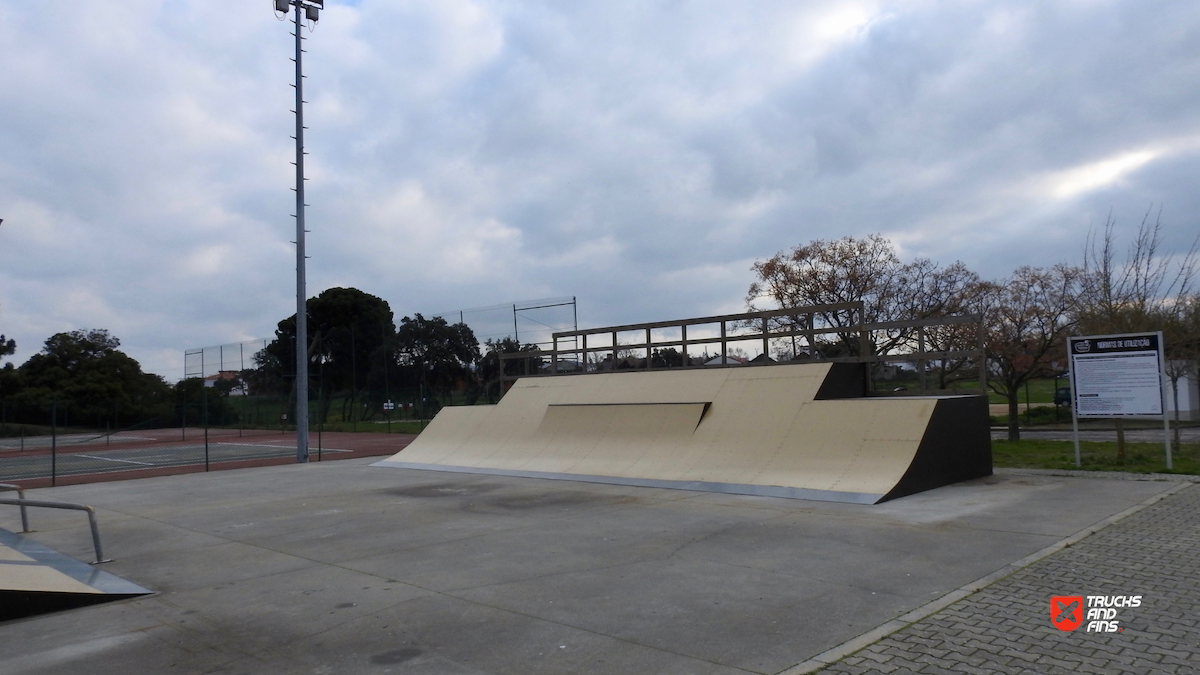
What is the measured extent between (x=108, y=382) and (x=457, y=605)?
55.8 metres

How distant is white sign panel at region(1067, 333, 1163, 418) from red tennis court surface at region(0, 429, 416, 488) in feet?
51.8

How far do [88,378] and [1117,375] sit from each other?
187 feet

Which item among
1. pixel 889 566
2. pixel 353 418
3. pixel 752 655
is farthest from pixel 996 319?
pixel 353 418

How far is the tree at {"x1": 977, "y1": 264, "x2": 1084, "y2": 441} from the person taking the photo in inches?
722

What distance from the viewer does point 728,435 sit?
40.2 ft

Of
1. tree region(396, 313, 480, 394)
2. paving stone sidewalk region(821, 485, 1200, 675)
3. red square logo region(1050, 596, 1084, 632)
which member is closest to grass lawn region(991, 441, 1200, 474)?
paving stone sidewalk region(821, 485, 1200, 675)

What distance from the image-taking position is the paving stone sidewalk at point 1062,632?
3914mm

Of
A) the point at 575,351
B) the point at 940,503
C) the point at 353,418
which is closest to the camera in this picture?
the point at 940,503

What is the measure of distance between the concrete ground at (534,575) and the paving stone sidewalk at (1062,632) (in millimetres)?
178

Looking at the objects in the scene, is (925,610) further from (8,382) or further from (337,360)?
(8,382)

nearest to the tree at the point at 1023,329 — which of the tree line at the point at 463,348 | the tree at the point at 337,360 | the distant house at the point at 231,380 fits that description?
the tree line at the point at 463,348

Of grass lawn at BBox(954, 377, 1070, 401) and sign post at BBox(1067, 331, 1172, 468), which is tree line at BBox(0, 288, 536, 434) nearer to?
sign post at BBox(1067, 331, 1172, 468)

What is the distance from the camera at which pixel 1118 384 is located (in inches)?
467

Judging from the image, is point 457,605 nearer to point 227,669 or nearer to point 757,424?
point 227,669
